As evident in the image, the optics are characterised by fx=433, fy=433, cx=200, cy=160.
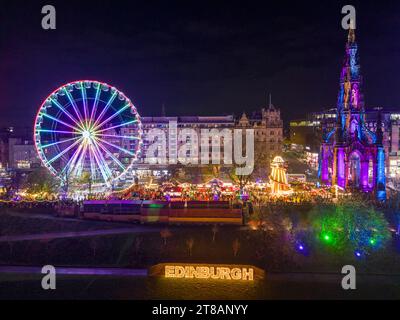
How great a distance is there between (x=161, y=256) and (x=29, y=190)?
91.9ft

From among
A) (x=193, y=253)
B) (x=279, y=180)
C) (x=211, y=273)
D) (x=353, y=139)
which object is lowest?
(x=211, y=273)

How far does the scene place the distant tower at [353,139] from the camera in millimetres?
56812

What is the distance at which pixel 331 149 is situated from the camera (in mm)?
63719

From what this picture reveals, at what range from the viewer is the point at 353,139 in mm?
57844

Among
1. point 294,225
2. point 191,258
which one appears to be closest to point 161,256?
point 191,258

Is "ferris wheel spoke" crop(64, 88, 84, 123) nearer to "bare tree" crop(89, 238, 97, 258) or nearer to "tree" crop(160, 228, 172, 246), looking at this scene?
"bare tree" crop(89, 238, 97, 258)

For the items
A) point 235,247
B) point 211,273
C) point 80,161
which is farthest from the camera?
point 80,161

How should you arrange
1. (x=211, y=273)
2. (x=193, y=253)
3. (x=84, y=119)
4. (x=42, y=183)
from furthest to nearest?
(x=42, y=183)
(x=84, y=119)
(x=193, y=253)
(x=211, y=273)

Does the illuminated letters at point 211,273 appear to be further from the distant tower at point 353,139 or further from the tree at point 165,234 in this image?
the distant tower at point 353,139

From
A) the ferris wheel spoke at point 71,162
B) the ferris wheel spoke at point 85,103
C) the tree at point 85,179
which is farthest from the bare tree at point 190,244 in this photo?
the tree at point 85,179

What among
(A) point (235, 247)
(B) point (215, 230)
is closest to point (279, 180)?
(B) point (215, 230)

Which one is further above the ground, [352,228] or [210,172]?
[210,172]

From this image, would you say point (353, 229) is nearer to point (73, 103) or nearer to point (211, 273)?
point (211, 273)
